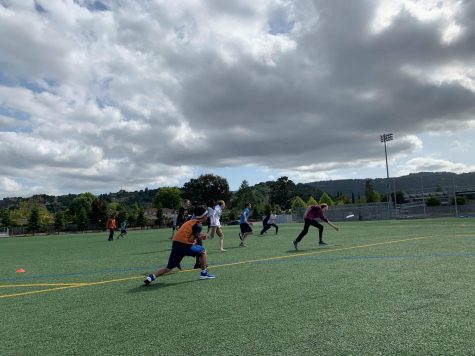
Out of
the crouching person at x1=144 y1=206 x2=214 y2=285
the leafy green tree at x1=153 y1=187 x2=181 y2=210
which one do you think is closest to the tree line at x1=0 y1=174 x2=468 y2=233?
the leafy green tree at x1=153 y1=187 x2=181 y2=210

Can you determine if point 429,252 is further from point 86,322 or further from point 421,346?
point 86,322

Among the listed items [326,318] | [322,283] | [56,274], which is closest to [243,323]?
[326,318]

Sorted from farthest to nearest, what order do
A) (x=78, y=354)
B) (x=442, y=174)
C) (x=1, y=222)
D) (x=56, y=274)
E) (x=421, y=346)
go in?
(x=1, y=222) < (x=442, y=174) < (x=56, y=274) < (x=78, y=354) < (x=421, y=346)

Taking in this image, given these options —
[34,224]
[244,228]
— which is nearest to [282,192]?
[34,224]

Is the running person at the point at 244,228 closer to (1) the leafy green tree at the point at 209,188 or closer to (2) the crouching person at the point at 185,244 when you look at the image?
(2) the crouching person at the point at 185,244

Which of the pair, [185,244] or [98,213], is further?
[98,213]

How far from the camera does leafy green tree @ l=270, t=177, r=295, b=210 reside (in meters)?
157

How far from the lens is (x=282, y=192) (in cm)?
15812

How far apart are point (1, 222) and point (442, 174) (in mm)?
83793

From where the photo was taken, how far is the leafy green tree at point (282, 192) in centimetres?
15700

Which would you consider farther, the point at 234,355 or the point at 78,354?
the point at 78,354

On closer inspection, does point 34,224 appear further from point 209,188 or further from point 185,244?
point 185,244

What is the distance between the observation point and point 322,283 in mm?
7621

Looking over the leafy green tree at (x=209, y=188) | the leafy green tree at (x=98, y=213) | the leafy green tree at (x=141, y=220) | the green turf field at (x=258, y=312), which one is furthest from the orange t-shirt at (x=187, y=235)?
the leafy green tree at (x=209, y=188)
